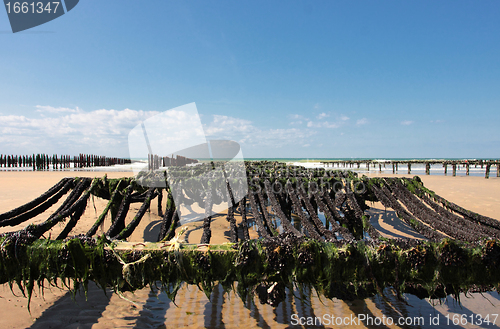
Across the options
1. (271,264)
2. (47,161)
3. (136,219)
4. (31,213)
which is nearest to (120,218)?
(136,219)

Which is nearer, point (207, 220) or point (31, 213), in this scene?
point (207, 220)

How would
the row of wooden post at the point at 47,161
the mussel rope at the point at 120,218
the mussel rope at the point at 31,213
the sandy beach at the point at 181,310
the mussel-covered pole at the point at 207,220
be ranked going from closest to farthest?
the sandy beach at the point at 181,310 → the mussel-covered pole at the point at 207,220 → the mussel rope at the point at 120,218 → the mussel rope at the point at 31,213 → the row of wooden post at the point at 47,161

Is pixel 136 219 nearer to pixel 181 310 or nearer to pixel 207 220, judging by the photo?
pixel 207 220

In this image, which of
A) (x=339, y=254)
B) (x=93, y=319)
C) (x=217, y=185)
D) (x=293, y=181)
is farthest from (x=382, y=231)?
(x=93, y=319)

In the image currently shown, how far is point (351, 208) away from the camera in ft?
15.1

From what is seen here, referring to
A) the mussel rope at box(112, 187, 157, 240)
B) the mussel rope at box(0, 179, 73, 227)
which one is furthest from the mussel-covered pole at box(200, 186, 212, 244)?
the mussel rope at box(0, 179, 73, 227)

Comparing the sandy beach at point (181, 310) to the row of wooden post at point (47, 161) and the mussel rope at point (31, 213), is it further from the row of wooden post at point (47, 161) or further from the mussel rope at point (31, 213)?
the row of wooden post at point (47, 161)

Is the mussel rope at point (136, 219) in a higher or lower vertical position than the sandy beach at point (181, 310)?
higher

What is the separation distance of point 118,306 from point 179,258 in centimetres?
198

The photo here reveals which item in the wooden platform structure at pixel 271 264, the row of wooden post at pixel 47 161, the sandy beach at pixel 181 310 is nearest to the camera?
the wooden platform structure at pixel 271 264

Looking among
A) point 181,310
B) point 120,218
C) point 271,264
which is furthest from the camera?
point 120,218

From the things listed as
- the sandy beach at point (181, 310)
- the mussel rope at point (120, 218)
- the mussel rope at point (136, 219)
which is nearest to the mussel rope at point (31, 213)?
the sandy beach at point (181, 310)

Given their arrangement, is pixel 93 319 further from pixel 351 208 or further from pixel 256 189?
pixel 351 208

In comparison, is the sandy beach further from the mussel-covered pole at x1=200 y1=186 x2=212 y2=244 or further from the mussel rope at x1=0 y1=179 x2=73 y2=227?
the mussel rope at x1=0 y1=179 x2=73 y2=227
